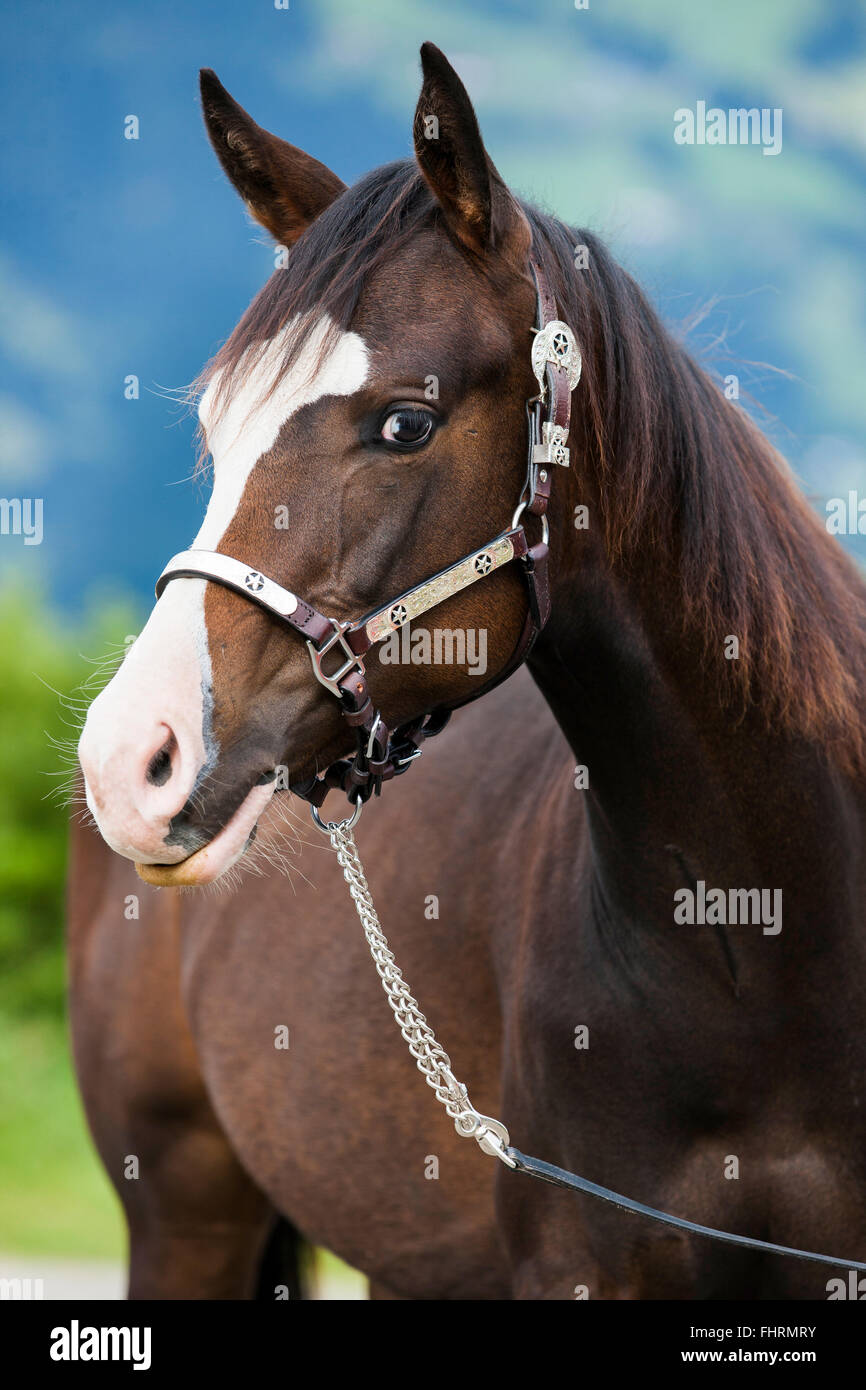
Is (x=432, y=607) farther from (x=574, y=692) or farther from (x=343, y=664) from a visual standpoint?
(x=574, y=692)

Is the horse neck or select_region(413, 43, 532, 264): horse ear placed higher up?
select_region(413, 43, 532, 264): horse ear

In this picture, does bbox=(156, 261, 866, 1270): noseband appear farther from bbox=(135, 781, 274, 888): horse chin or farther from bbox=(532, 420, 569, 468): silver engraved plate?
bbox=(135, 781, 274, 888): horse chin

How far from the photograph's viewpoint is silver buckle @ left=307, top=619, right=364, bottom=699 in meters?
1.70

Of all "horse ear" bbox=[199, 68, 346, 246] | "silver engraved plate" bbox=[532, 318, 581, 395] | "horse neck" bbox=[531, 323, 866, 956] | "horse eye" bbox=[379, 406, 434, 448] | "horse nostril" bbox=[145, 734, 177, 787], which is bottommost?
"horse nostril" bbox=[145, 734, 177, 787]

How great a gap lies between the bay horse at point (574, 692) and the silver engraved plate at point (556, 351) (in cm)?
3

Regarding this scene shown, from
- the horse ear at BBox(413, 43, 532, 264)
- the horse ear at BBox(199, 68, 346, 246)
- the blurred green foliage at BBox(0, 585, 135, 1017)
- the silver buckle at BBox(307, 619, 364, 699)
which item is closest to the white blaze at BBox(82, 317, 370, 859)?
the silver buckle at BBox(307, 619, 364, 699)

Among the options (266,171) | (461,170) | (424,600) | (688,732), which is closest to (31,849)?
(266,171)

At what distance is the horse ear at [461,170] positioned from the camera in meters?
1.71

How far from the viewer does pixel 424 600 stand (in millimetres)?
1768

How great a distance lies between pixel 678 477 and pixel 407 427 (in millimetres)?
530

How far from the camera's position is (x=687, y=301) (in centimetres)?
263

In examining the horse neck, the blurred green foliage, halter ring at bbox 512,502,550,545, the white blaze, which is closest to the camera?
the white blaze
